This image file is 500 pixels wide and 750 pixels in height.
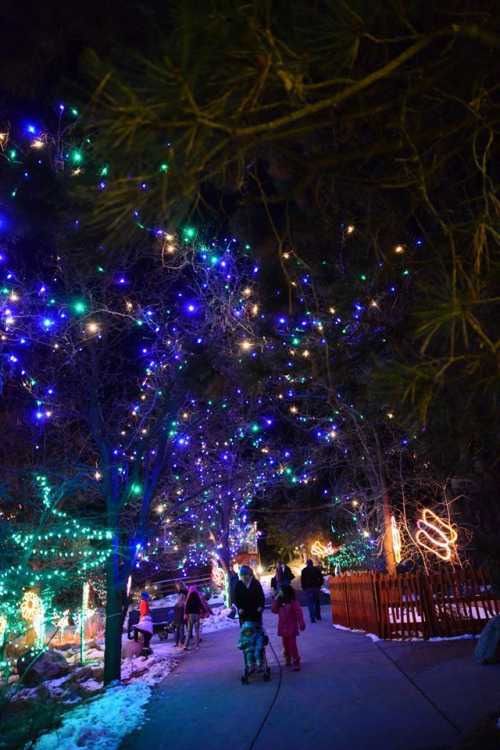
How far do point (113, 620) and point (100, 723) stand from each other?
3639 mm

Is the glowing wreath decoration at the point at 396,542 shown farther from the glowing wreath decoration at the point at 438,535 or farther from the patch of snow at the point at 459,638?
the patch of snow at the point at 459,638

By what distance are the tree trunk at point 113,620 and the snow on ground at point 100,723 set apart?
1.32 meters

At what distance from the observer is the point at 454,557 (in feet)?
49.2

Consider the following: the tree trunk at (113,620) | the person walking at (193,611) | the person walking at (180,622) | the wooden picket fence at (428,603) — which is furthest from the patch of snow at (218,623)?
the tree trunk at (113,620)

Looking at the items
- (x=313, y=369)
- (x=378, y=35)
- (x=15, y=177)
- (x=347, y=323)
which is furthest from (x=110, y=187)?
(x=15, y=177)

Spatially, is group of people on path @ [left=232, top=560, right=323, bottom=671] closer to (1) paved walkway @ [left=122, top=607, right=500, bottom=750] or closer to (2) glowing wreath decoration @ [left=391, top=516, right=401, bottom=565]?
(1) paved walkway @ [left=122, top=607, right=500, bottom=750]

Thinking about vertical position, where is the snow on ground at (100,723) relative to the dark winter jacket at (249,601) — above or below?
below

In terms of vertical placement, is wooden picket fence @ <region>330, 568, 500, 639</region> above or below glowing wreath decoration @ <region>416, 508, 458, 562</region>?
below

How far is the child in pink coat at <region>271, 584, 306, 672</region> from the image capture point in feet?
30.2

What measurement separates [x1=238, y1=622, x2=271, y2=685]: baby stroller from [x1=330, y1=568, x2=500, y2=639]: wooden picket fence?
127 inches

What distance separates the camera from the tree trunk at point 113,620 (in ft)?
32.8

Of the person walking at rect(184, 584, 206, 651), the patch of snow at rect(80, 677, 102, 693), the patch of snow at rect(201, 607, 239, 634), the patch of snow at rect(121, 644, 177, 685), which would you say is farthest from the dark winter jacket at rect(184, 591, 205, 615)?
the patch of snow at rect(201, 607, 239, 634)

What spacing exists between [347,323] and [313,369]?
1.08 meters

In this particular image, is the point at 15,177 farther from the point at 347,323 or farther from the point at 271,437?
the point at 271,437
